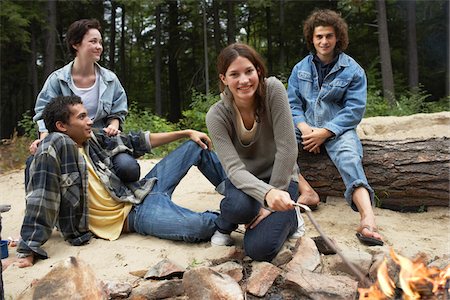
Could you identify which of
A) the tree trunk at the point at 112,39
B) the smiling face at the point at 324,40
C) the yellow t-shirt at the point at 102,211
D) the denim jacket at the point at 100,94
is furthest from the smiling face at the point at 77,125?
the tree trunk at the point at 112,39

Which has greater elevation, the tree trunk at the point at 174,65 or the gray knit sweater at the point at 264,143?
the tree trunk at the point at 174,65

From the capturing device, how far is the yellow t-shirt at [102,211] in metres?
3.22

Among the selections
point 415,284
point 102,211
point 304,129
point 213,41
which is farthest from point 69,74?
point 213,41

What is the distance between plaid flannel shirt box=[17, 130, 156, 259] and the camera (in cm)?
295

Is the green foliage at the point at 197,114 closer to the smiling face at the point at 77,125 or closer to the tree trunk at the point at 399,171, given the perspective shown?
the tree trunk at the point at 399,171

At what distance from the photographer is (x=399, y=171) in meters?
3.59

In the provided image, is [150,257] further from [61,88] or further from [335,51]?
[335,51]

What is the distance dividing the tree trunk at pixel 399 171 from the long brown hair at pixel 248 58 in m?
1.11

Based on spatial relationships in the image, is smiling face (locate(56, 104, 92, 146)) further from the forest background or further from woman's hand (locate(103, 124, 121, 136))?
the forest background

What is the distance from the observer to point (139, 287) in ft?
8.25

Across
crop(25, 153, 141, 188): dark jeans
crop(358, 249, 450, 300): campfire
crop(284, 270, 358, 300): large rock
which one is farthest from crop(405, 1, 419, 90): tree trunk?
crop(358, 249, 450, 300): campfire

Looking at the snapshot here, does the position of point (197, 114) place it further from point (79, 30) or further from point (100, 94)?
point (79, 30)

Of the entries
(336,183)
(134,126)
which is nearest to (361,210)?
(336,183)

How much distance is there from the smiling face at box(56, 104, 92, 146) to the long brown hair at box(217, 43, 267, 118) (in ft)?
3.63
